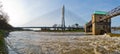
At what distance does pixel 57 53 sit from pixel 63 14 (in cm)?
8296

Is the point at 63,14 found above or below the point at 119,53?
above

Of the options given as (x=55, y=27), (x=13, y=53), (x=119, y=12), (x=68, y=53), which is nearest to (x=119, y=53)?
(x=68, y=53)

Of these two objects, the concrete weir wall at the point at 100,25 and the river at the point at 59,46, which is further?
the concrete weir wall at the point at 100,25

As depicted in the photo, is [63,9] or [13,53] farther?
[63,9]

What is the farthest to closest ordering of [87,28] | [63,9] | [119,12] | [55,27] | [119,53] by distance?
[55,27] < [63,9] < [87,28] < [119,12] < [119,53]

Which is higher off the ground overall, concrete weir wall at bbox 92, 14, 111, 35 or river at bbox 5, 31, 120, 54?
concrete weir wall at bbox 92, 14, 111, 35

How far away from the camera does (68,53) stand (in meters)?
17.4

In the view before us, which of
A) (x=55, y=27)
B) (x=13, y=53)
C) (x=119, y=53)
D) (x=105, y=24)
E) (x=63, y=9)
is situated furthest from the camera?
(x=55, y=27)

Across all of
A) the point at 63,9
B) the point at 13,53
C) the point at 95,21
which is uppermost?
the point at 63,9

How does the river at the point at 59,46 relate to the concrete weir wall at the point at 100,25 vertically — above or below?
below

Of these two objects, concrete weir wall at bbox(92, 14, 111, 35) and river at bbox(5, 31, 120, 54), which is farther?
concrete weir wall at bbox(92, 14, 111, 35)

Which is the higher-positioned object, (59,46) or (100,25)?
(100,25)

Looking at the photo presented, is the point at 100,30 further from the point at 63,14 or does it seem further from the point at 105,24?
the point at 63,14

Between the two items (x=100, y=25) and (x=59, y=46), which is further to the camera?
(x=100, y=25)
